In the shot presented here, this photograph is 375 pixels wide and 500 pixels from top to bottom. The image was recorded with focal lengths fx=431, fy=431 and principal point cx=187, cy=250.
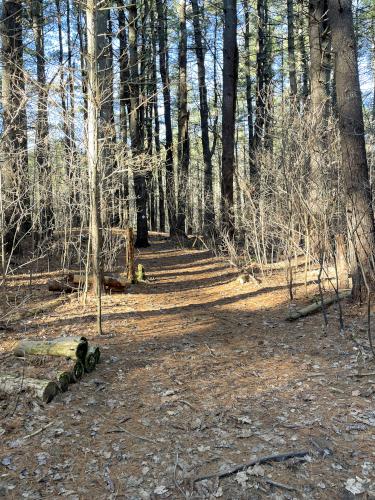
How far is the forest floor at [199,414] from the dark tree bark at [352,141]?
0.70 metres

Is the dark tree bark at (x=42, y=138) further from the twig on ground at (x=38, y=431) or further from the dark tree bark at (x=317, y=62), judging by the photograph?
→ the dark tree bark at (x=317, y=62)

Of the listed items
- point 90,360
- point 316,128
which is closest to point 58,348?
point 90,360

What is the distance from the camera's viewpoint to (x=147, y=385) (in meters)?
4.48

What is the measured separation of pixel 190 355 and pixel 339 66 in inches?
183

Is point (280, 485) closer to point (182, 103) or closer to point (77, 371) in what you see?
point (77, 371)

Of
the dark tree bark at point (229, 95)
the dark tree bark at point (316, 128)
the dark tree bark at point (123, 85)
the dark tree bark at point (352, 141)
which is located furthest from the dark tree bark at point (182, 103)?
the dark tree bark at point (352, 141)

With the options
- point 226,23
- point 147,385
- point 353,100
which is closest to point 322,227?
point 353,100

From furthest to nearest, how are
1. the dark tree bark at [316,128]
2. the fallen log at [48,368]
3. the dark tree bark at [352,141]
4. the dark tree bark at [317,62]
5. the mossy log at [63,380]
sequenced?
the dark tree bark at [317,62] → the dark tree bark at [316,128] → the dark tree bark at [352,141] → the fallen log at [48,368] → the mossy log at [63,380]

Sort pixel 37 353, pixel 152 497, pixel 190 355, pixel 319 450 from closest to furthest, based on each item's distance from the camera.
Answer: pixel 152 497, pixel 319 450, pixel 37 353, pixel 190 355

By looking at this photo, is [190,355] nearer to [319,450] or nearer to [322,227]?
[319,450]

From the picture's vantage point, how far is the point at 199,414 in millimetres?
3855

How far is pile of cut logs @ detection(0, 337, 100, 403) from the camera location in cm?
406

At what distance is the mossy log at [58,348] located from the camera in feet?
15.1

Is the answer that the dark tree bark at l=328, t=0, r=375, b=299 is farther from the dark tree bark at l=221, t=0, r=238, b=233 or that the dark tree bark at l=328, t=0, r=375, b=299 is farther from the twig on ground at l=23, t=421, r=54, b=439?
the dark tree bark at l=221, t=0, r=238, b=233
